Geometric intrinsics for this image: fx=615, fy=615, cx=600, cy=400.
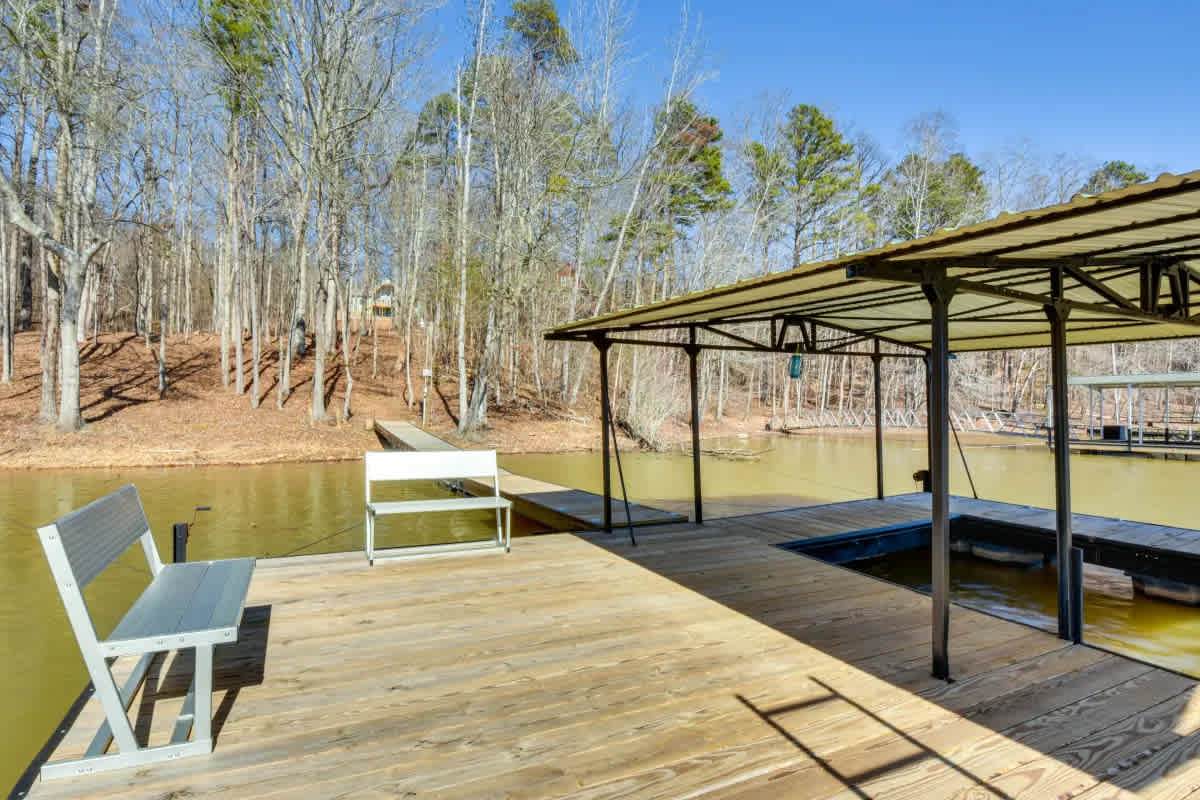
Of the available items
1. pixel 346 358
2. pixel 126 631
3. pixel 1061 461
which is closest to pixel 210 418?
pixel 346 358

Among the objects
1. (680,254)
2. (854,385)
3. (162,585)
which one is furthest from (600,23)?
(854,385)

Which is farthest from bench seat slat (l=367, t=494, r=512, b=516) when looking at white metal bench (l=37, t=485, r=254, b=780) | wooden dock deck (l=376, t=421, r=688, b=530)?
white metal bench (l=37, t=485, r=254, b=780)

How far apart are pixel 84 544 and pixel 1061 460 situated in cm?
447

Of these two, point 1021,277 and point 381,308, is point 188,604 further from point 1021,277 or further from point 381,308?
point 381,308

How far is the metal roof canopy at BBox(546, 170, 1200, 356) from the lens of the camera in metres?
2.23

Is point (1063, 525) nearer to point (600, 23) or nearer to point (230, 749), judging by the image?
point (230, 749)

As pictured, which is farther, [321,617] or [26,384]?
[26,384]

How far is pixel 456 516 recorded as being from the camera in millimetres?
8695

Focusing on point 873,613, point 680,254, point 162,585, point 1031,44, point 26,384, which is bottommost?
point 873,613

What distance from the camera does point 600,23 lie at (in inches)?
627

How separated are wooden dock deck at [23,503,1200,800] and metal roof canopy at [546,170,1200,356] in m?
1.82

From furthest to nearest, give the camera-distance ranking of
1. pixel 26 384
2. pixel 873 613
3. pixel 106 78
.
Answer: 1. pixel 26 384
2. pixel 106 78
3. pixel 873 613

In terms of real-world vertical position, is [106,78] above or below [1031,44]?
below

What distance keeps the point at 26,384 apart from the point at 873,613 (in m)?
20.1
